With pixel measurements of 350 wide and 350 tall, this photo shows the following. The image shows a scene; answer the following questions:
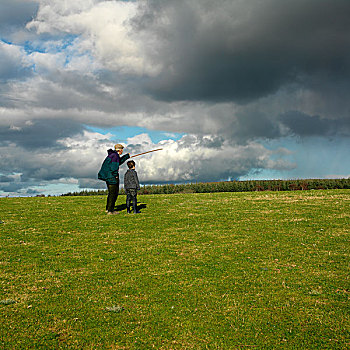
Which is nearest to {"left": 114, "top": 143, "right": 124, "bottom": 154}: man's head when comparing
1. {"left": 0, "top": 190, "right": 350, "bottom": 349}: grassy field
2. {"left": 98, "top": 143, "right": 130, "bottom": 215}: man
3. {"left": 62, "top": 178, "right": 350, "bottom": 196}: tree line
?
{"left": 98, "top": 143, "right": 130, "bottom": 215}: man

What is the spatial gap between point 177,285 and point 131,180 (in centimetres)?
1435

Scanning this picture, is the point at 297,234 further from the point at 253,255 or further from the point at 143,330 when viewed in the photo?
the point at 143,330

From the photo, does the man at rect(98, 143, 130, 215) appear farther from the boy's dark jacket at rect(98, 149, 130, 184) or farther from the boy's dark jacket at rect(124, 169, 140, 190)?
the boy's dark jacket at rect(124, 169, 140, 190)

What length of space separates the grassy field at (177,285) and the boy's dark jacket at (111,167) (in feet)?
15.0

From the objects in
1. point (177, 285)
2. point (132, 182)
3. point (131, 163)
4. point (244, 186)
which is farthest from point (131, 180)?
point (244, 186)

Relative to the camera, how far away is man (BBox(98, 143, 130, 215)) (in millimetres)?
23250

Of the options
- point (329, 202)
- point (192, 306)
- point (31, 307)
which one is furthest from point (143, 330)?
point (329, 202)

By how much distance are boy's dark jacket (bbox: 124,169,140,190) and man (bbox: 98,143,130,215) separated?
0.70m

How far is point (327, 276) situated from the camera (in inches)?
432

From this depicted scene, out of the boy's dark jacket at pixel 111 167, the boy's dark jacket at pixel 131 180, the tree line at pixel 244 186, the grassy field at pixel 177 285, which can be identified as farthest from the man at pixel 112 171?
the tree line at pixel 244 186

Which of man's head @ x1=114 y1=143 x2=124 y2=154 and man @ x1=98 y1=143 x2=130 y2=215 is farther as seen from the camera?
man's head @ x1=114 y1=143 x2=124 y2=154

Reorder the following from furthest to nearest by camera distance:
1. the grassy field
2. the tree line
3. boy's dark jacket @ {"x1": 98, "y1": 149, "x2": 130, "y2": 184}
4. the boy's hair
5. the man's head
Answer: the tree line, the boy's hair, the man's head, boy's dark jacket @ {"x1": 98, "y1": 149, "x2": 130, "y2": 184}, the grassy field

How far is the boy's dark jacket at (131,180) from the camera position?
77.6 ft

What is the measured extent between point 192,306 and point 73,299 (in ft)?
12.2
